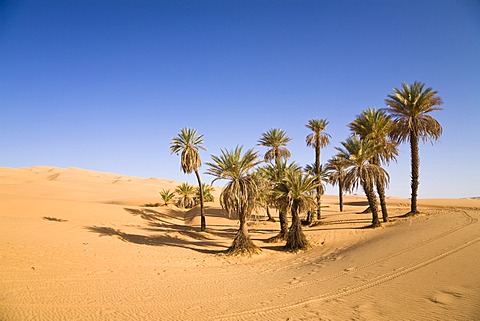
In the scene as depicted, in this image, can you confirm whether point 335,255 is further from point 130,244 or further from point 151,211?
point 151,211

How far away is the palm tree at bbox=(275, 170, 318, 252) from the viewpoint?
18.2 metres

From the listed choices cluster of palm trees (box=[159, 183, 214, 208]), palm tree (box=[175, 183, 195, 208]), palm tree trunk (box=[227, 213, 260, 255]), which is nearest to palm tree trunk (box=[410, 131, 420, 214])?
palm tree trunk (box=[227, 213, 260, 255])

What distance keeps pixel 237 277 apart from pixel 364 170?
1538 centimetres

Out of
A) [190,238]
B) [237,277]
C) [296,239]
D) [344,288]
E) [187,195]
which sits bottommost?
[190,238]

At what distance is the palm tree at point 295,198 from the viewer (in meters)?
18.2

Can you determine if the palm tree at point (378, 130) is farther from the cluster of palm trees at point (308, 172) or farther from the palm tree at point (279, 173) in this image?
the palm tree at point (279, 173)

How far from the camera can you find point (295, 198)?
18.9 m

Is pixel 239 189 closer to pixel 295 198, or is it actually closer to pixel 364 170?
pixel 295 198

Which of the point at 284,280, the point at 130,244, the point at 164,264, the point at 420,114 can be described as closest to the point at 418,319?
the point at 284,280

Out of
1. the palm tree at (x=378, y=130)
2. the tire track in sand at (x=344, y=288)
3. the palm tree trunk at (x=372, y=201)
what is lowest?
the tire track in sand at (x=344, y=288)

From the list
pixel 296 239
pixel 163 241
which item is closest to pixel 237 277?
pixel 296 239

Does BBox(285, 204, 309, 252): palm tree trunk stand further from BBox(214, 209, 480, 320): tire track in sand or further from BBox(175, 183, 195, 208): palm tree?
BBox(175, 183, 195, 208): palm tree

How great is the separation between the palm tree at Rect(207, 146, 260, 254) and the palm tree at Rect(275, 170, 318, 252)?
244 cm

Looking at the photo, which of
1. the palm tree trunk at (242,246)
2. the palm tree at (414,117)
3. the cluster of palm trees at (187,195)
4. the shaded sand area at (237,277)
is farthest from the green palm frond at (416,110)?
the cluster of palm trees at (187,195)
